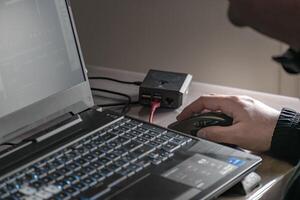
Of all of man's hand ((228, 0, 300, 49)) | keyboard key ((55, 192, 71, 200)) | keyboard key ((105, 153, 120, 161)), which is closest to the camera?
man's hand ((228, 0, 300, 49))

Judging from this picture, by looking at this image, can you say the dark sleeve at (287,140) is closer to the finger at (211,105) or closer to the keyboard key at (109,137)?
the finger at (211,105)

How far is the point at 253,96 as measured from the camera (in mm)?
1400

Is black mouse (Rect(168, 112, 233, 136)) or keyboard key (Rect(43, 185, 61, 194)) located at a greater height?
keyboard key (Rect(43, 185, 61, 194))

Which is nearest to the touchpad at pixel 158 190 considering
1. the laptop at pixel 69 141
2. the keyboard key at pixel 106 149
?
the laptop at pixel 69 141

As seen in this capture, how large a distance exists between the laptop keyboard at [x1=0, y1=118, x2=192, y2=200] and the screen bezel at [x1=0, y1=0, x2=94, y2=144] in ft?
0.34

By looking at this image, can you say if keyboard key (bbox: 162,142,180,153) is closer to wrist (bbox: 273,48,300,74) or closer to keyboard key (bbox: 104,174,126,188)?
keyboard key (bbox: 104,174,126,188)

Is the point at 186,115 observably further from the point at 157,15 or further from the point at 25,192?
the point at 157,15

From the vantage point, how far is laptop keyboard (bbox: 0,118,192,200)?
0.93 meters

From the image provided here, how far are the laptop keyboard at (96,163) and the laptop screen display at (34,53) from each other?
0.13 m

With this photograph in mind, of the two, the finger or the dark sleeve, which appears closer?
the dark sleeve

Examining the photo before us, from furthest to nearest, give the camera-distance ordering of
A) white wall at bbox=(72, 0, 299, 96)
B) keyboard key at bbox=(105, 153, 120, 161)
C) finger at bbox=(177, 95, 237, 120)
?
1. white wall at bbox=(72, 0, 299, 96)
2. finger at bbox=(177, 95, 237, 120)
3. keyboard key at bbox=(105, 153, 120, 161)

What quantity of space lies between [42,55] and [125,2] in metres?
0.77

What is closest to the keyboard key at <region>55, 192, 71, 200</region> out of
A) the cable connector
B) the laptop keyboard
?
the laptop keyboard

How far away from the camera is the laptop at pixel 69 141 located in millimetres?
944
